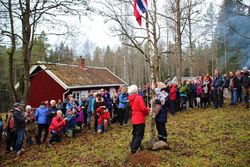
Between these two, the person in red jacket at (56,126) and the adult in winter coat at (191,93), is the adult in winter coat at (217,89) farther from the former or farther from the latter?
the person in red jacket at (56,126)

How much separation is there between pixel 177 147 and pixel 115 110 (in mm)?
7172

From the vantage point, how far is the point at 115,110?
15844 mm

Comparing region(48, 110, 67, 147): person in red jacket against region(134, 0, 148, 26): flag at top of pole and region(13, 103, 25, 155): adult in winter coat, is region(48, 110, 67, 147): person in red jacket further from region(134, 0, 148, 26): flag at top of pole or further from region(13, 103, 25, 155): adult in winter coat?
region(134, 0, 148, 26): flag at top of pole

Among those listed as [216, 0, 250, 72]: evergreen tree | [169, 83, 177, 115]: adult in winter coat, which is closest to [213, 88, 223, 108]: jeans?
[169, 83, 177, 115]: adult in winter coat

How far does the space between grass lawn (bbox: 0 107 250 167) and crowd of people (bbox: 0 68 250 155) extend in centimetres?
60

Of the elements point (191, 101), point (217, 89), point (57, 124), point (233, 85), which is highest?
point (233, 85)

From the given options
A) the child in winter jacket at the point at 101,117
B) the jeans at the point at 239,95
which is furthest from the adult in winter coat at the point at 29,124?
the jeans at the point at 239,95

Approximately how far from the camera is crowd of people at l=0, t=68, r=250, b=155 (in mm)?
8750

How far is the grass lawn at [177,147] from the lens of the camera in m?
7.88

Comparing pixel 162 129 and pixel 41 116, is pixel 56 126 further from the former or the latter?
pixel 162 129

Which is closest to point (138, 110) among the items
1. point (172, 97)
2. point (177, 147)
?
point (177, 147)

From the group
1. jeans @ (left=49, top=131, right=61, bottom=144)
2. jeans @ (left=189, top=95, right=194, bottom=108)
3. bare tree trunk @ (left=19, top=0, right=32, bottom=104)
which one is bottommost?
jeans @ (left=49, top=131, right=61, bottom=144)

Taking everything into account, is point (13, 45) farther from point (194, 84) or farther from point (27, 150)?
point (194, 84)

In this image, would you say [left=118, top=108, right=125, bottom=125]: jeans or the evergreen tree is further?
the evergreen tree
